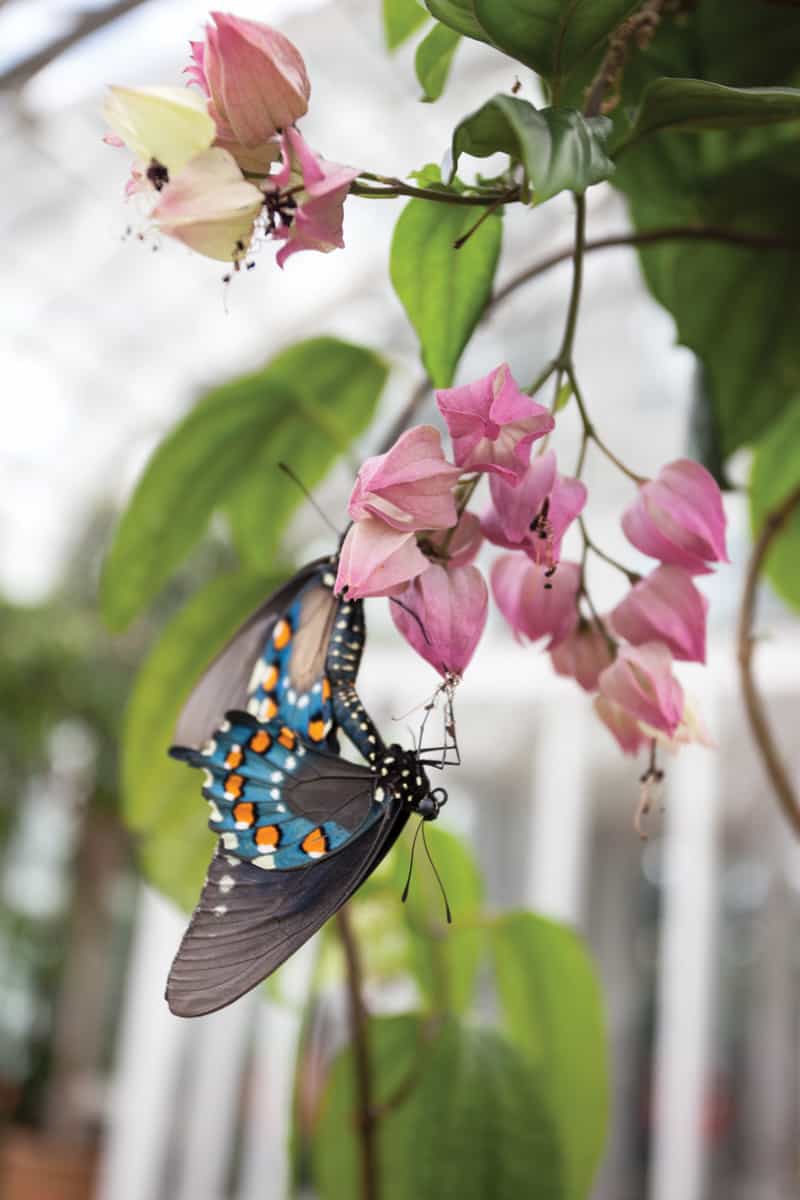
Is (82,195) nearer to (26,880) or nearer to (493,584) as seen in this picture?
(26,880)

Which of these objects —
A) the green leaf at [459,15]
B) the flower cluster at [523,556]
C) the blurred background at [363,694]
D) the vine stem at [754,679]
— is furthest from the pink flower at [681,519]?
the blurred background at [363,694]

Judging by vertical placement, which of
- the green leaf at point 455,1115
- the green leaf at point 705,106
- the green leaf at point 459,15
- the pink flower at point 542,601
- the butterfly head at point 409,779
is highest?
the green leaf at point 459,15

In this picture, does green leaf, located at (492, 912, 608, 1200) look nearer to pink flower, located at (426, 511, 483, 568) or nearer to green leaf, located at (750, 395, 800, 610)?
green leaf, located at (750, 395, 800, 610)

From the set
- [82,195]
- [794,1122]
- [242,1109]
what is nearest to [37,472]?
[82,195]

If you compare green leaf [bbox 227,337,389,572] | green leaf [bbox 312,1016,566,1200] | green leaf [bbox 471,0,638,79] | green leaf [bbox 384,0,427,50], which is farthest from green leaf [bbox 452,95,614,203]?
green leaf [bbox 312,1016,566,1200]

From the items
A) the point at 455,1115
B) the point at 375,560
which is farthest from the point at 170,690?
the point at 375,560

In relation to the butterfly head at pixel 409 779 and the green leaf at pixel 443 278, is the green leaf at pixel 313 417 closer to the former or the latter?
the green leaf at pixel 443 278
